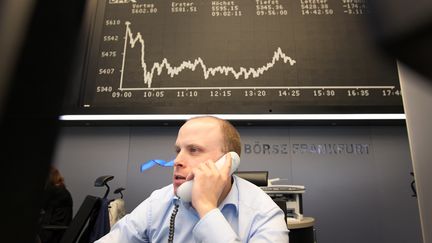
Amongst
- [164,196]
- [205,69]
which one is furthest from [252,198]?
[205,69]

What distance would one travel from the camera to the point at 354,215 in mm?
2436

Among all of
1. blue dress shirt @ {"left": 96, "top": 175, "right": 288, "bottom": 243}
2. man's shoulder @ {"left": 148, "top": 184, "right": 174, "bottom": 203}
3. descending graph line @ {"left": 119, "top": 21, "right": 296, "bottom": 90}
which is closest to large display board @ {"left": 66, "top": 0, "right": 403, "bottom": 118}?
descending graph line @ {"left": 119, "top": 21, "right": 296, "bottom": 90}

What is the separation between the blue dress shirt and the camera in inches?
26.9

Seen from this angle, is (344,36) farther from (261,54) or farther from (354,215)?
(354,215)

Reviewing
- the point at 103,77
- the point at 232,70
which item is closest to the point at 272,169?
the point at 232,70

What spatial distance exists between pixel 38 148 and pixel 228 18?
8.19ft

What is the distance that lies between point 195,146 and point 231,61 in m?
1.59

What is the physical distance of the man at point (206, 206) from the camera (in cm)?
74

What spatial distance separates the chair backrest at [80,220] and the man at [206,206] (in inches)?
11.4

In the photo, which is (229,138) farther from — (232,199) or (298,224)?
(298,224)

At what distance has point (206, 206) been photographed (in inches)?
28.4

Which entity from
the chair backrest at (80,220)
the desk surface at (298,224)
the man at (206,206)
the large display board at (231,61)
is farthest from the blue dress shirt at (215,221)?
the large display board at (231,61)

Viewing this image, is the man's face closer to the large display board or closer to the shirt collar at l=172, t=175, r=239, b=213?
the shirt collar at l=172, t=175, r=239, b=213

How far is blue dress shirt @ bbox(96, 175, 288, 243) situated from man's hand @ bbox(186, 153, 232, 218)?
0.11ft
